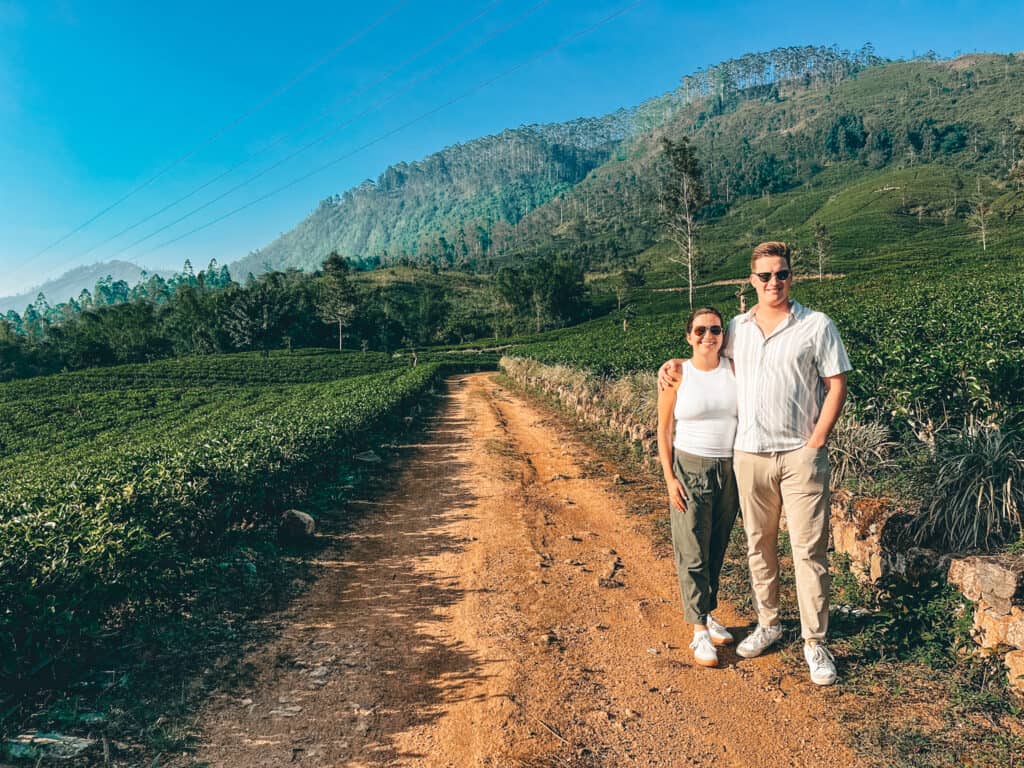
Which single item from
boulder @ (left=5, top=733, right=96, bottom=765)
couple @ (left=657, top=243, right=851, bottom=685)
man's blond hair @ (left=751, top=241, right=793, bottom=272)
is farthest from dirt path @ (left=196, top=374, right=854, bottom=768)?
man's blond hair @ (left=751, top=241, right=793, bottom=272)

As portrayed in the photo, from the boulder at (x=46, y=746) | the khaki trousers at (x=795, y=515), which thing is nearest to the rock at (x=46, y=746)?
the boulder at (x=46, y=746)

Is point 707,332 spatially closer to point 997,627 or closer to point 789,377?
point 789,377

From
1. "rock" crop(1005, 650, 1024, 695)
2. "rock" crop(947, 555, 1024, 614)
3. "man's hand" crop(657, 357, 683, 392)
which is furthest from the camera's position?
"man's hand" crop(657, 357, 683, 392)

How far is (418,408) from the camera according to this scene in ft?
66.8

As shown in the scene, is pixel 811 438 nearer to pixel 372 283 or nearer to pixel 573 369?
pixel 573 369

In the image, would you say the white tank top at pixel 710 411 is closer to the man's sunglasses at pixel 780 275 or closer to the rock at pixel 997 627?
the man's sunglasses at pixel 780 275

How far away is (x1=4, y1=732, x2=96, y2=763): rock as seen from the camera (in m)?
3.23

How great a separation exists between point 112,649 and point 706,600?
4.63m

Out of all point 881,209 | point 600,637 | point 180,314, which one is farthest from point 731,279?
point 600,637

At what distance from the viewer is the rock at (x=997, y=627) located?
345 centimetres

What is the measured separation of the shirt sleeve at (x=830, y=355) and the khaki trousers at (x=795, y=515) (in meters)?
0.53

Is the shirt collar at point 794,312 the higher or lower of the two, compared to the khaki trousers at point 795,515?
higher

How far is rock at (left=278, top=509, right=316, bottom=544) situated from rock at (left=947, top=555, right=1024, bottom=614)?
260 inches

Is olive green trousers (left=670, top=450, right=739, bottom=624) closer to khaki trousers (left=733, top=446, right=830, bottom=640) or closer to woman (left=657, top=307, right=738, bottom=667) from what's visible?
woman (left=657, top=307, right=738, bottom=667)
